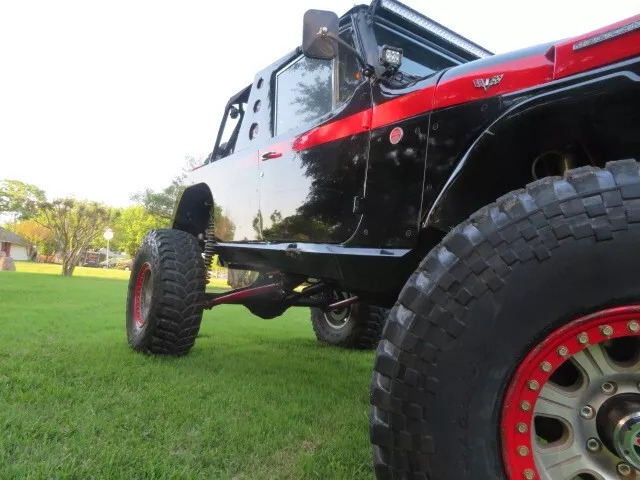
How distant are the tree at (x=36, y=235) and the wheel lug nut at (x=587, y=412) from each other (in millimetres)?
65757

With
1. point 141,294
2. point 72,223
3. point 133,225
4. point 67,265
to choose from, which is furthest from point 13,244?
point 141,294

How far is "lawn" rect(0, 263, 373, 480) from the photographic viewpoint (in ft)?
6.68

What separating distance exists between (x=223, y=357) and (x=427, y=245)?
9.15ft

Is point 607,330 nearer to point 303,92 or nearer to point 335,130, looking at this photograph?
point 335,130

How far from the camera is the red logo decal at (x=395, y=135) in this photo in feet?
7.50

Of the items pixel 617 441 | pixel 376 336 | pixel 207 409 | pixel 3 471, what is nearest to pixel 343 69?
pixel 207 409

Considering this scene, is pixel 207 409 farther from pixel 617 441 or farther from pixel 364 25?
pixel 364 25

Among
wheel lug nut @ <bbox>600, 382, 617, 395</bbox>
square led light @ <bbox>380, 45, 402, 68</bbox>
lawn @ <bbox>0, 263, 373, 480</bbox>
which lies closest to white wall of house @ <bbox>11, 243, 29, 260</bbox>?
lawn @ <bbox>0, 263, 373, 480</bbox>

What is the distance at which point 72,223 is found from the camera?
97.7 feet

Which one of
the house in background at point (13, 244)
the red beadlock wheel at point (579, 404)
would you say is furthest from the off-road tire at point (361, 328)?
the house in background at point (13, 244)

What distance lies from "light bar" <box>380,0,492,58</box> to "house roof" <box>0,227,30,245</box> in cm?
7011

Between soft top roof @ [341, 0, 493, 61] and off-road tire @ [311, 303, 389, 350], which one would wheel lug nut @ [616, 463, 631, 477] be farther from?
off-road tire @ [311, 303, 389, 350]

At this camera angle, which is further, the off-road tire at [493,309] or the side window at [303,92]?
the side window at [303,92]

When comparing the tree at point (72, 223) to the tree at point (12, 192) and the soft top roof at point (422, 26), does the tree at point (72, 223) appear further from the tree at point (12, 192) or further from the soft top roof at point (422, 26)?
the soft top roof at point (422, 26)
